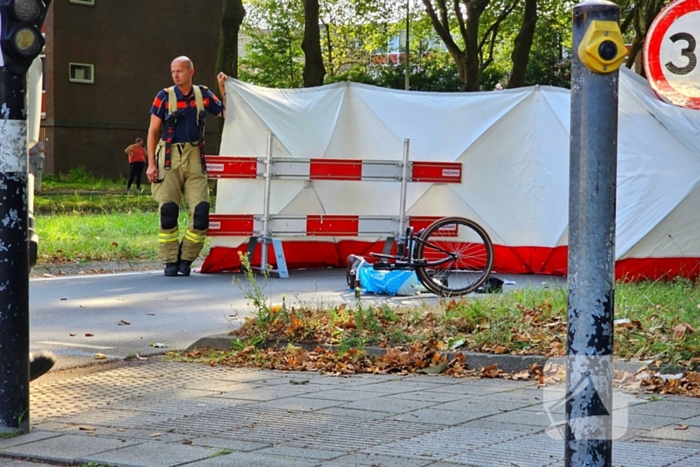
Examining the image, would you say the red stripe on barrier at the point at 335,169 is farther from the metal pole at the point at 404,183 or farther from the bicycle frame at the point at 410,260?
the bicycle frame at the point at 410,260

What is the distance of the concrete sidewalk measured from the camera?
461cm

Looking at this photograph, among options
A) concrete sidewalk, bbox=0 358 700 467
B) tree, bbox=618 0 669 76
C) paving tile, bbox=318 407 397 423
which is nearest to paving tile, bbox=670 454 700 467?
concrete sidewalk, bbox=0 358 700 467

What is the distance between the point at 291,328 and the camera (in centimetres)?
752

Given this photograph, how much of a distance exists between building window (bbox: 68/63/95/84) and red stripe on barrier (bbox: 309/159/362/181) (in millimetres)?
30025

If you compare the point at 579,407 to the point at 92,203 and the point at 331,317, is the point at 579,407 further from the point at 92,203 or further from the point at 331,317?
the point at 92,203

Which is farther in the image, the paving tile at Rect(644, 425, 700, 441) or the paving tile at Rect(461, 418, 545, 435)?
the paving tile at Rect(461, 418, 545, 435)

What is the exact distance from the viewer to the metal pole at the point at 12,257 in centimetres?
521

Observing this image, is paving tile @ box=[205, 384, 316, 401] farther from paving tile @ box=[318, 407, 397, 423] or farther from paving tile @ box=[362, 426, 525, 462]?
paving tile @ box=[362, 426, 525, 462]

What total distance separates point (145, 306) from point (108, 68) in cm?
3349

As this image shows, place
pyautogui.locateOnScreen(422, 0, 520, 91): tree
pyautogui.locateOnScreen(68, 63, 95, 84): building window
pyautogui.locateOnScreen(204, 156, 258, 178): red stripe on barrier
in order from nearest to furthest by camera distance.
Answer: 1. pyautogui.locateOnScreen(204, 156, 258, 178): red stripe on barrier
2. pyautogui.locateOnScreen(422, 0, 520, 91): tree
3. pyautogui.locateOnScreen(68, 63, 95, 84): building window

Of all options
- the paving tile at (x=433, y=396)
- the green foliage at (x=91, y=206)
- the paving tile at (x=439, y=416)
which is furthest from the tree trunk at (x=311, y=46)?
the paving tile at (x=439, y=416)

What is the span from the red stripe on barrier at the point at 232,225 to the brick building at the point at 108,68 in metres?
26.2

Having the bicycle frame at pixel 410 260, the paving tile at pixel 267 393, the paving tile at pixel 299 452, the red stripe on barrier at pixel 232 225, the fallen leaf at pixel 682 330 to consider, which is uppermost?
the red stripe on barrier at pixel 232 225

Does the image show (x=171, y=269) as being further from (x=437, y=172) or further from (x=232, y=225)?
(x=437, y=172)
